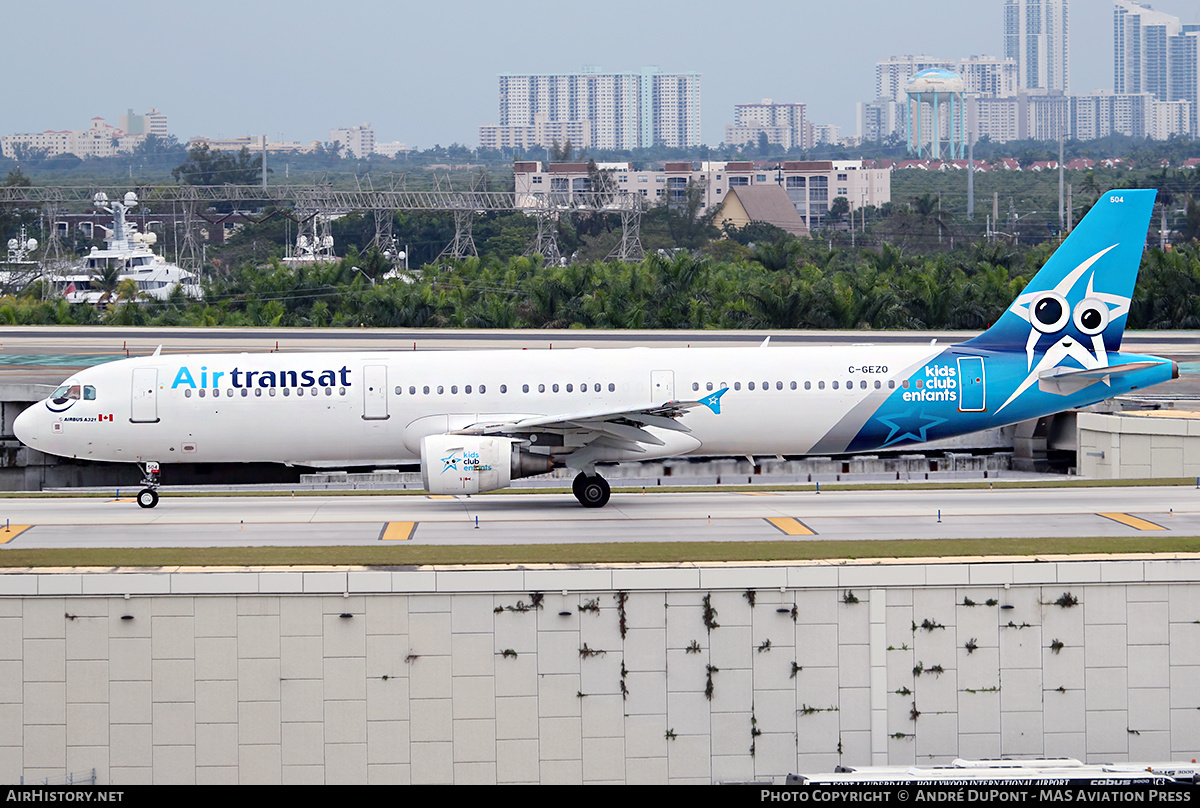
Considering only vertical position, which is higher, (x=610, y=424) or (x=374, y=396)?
(x=374, y=396)

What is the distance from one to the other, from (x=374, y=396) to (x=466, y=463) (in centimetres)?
365

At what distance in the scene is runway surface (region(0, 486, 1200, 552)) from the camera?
86.9 feet

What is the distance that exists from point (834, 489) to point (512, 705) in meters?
15.6

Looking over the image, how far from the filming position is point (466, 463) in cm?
2892

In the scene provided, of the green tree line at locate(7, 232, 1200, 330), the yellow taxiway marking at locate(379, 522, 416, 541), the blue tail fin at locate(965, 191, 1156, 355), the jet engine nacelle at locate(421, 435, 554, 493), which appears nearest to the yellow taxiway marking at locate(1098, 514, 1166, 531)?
the blue tail fin at locate(965, 191, 1156, 355)

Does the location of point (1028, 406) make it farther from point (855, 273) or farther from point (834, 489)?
point (855, 273)

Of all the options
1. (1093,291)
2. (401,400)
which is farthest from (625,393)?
(1093,291)

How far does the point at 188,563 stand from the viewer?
22266mm

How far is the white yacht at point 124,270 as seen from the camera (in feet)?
353

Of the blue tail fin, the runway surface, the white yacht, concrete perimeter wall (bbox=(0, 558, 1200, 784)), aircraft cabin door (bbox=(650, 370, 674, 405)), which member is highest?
the white yacht

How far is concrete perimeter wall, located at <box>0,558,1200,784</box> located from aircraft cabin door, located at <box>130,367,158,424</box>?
34.0 feet

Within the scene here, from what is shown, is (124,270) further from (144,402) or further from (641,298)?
(144,402)

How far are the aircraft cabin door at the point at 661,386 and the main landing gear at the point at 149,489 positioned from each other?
38.9ft

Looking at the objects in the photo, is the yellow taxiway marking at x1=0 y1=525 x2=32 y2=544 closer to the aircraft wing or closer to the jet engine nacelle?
the jet engine nacelle
